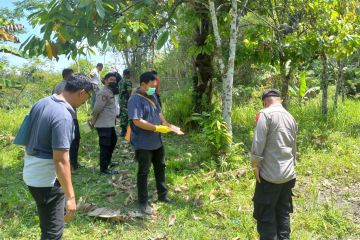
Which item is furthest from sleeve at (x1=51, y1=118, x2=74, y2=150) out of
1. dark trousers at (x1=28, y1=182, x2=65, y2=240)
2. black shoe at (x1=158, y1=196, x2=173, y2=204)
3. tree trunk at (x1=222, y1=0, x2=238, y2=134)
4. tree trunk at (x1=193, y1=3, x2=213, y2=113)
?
tree trunk at (x1=193, y1=3, x2=213, y2=113)

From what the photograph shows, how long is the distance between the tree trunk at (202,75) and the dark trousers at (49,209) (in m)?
6.11

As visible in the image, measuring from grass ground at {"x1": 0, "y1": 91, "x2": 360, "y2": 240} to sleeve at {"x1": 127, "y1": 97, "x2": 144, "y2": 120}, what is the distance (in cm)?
137

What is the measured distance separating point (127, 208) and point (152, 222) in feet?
1.80

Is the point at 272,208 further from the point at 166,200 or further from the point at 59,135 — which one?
the point at 59,135

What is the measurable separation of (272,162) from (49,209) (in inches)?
88.7

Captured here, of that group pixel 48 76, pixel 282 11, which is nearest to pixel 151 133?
pixel 282 11

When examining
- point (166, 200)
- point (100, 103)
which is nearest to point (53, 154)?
point (166, 200)

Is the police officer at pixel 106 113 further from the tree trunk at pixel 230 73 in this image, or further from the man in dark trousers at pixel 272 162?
the man in dark trousers at pixel 272 162

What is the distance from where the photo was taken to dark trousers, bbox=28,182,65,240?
3299mm

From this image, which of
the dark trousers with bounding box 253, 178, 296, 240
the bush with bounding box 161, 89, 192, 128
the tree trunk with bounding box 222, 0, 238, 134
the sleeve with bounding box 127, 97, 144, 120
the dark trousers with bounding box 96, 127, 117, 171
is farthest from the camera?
the bush with bounding box 161, 89, 192, 128

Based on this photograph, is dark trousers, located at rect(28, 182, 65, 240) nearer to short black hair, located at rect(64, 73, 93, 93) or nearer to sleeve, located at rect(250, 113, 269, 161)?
short black hair, located at rect(64, 73, 93, 93)

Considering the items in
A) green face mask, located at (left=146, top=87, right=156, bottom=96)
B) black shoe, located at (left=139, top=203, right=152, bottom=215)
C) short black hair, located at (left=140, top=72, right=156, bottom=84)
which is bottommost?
black shoe, located at (left=139, top=203, right=152, bottom=215)

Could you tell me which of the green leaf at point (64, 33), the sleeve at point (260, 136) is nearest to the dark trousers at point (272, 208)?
the sleeve at point (260, 136)

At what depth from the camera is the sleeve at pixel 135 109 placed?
16.3ft
